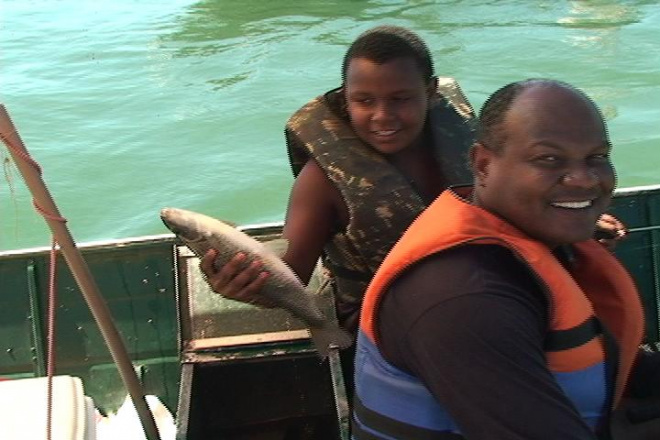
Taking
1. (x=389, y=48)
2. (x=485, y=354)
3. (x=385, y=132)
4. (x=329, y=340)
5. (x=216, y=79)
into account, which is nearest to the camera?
(x=485, y=354)

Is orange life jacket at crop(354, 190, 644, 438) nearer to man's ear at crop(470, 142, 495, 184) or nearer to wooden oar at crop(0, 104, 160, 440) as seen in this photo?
man's ear at crop(470, 142, 495, 184)

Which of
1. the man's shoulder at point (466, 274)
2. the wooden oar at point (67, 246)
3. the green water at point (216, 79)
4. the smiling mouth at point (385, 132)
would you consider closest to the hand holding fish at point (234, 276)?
the wooden oar at point (67, 246)

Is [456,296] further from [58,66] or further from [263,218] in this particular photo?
[58,66]

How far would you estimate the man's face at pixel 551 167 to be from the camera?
1764mm

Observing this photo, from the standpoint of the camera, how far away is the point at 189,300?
3.30 m

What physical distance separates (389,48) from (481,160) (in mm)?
959

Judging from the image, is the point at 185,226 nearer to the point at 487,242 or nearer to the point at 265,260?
the point at 265,260

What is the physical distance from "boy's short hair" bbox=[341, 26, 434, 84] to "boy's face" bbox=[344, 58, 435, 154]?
0.02 meters

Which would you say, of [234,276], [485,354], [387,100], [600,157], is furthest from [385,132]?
[485,354]

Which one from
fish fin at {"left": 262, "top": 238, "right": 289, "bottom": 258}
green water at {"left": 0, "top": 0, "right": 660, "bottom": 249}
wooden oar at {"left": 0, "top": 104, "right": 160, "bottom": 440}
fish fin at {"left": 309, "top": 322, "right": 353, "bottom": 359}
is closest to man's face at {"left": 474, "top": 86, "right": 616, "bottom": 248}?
A: fish fin at {"left": 262, "top": 238, "right": 289, "bottom": 258}

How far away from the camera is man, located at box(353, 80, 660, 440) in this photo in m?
1.59

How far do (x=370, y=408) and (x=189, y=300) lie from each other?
1497 millimetres

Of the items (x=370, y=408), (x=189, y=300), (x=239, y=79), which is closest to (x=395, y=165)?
(x=189, y=300)

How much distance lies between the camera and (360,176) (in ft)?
9.36
